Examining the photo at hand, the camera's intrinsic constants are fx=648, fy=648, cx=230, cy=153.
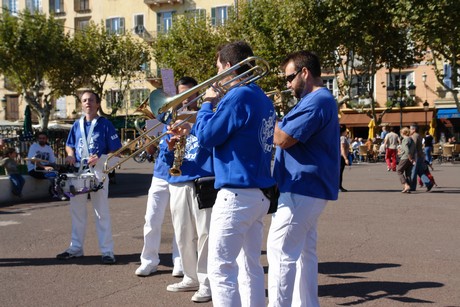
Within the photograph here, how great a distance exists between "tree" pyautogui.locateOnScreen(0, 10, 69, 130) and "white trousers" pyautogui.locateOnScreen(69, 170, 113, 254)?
32.5 m

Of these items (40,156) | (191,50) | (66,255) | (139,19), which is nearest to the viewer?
(66,255)

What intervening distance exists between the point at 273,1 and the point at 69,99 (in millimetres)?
27116

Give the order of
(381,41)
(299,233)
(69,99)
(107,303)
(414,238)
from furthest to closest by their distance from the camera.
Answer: (69,99)
(381,41)
(414,238)
(107,303)
(299,233)

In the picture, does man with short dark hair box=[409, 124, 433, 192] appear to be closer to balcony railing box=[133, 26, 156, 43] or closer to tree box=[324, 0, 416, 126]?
tree box=[324, 0, 416, 126]

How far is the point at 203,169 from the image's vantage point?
5.95 m

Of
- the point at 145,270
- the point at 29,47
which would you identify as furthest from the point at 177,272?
the point at 29,47

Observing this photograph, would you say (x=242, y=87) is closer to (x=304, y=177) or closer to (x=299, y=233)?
(x=304, y=177)

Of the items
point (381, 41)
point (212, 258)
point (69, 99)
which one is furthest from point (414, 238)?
point (69, 99)

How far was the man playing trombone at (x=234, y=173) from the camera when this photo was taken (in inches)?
167

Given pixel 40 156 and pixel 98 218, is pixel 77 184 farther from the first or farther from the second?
pixel 40 156

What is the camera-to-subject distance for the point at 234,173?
430 cm

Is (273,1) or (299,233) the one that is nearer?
(299,233)

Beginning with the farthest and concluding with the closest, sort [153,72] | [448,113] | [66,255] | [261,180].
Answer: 1. [153,72]
2. [448,113]
3. [66,255]
4. [261,180]

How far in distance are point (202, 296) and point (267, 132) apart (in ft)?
6.69
